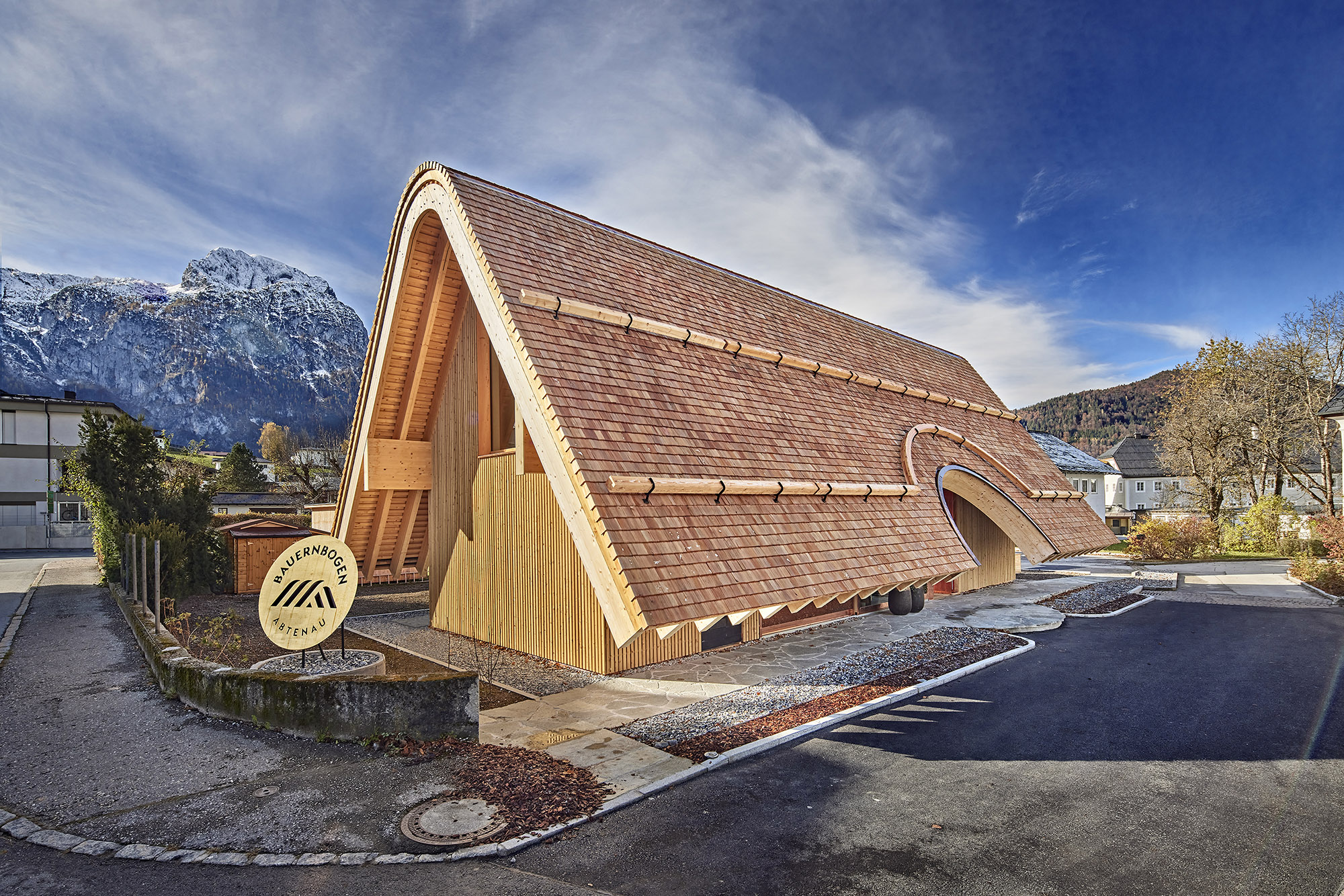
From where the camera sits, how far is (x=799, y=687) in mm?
10023

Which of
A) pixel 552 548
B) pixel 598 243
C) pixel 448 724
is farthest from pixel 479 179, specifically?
pixel 448 724

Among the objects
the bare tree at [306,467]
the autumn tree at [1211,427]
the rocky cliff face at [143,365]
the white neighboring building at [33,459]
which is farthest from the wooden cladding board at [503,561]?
the rocky cliff face at [143,365]

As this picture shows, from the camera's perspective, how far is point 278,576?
364 inches

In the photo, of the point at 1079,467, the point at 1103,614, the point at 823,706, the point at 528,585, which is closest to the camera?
the point at 823,706

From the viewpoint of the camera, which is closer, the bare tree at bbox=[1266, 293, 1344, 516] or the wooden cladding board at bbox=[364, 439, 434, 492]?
the wooden cladding board at bbox=[364, 439, 434, 492]

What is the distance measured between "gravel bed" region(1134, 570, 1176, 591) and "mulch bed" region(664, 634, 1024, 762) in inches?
440

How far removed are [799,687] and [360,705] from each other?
19.9 feet

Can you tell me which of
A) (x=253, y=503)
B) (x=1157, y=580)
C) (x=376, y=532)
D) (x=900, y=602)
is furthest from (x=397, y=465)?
(x=253, y=503)

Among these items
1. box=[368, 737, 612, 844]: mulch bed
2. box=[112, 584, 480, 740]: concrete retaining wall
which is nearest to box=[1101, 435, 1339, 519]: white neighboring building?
box=[368, 737, 612, 844]: mulch bed

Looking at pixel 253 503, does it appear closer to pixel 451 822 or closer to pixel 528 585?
pixel 528 585

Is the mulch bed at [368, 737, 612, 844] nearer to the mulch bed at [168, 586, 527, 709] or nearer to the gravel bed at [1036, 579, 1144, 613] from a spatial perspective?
the mulch bed at [168, 586, 527, 709]

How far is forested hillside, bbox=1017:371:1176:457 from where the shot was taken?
375 feet

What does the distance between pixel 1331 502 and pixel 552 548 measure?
36737mm

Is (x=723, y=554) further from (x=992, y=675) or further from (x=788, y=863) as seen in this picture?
(x=992, y=675)
